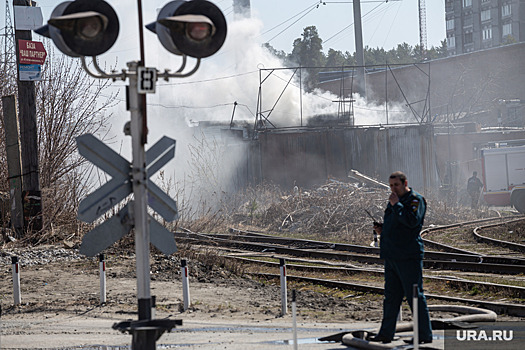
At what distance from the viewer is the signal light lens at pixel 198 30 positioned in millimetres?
4621

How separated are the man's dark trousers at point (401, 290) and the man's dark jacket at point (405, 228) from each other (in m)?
0.09

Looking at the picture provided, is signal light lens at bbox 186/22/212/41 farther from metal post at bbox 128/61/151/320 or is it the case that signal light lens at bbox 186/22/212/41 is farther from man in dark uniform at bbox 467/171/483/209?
man in dark uniform at bbox 467/171/483/209

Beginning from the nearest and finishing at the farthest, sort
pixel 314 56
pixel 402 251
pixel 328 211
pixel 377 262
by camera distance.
Answer: pixel 402 251 < pixel 377 262 < pixel 328 211 < pixel 314 56

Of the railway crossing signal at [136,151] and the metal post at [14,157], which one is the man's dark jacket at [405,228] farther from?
the metal post at [14,157]

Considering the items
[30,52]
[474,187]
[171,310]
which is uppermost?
[30,52]

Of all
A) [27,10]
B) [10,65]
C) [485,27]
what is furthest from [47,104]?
[485,27]

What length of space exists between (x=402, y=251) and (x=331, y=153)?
27406mm

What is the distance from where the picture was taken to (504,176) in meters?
29.3

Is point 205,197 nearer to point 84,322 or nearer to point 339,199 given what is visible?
point 339,199

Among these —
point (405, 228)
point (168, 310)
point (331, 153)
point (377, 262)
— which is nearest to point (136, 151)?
point (405, 228)

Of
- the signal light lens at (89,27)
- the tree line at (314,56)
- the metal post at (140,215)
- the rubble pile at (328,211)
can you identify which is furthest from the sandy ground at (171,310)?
the tree line at (314,56)

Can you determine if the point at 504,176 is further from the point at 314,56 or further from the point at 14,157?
the point at 314,56

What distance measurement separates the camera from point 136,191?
175 inches

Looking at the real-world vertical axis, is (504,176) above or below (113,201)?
below
